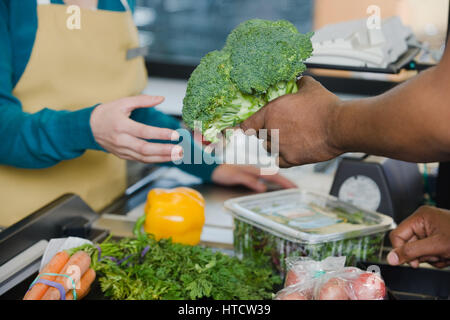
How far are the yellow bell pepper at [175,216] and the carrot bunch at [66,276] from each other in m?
0.23

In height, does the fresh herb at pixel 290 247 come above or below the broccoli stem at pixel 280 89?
below

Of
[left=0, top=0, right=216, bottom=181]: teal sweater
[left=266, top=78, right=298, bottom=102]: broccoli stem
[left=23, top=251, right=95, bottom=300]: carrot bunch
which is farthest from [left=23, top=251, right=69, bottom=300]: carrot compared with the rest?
[left=266, top=78, right=298, bottom=102]: broccoli stem

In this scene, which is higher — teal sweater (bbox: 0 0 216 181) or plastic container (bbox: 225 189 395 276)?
teal sweater (bbox: 0 0 216 181)

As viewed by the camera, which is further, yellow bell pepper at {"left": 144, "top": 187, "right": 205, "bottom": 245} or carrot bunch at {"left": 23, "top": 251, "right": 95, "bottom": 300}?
yellow bell pepper at {"left": 144, "top": 187, "right": 205, "bottom": 245}

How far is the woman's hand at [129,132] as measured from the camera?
1315mm

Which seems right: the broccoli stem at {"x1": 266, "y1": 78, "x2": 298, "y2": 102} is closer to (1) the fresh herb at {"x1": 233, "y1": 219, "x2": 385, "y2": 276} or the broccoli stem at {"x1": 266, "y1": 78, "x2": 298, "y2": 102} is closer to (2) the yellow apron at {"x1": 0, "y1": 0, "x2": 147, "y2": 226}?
(1) the fresh herb at {"x1": 233, "y1": 219, "x2": 385, "y2": 276}

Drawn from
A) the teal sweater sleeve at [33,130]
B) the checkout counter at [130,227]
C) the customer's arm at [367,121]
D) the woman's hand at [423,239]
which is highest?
the customer's arm at [367,121]

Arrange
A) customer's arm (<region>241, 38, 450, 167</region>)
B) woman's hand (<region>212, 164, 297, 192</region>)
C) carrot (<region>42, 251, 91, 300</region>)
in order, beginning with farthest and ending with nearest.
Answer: woman's hand (<region>212, 164, 297, 192</region>) → carrot (<region>42, 251, 91, 300</region>) → customer's arm (<region>241, 38, 450, 167</region>)

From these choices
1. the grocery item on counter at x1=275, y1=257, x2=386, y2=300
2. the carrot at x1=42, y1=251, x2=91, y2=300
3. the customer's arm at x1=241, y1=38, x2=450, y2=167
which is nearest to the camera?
the customer's arm at x1=241, y1=38, x2=450, y2=167

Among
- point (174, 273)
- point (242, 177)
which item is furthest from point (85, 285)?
point (242, 177)

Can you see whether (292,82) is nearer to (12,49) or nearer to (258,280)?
(258,280)

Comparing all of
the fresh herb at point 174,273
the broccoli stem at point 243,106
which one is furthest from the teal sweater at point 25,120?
the broccoli stem at point 243,106

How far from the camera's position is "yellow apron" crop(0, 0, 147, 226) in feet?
5.07

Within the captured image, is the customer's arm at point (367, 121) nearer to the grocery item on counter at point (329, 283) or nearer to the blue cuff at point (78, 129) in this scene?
the grocery item on counter at point (329, 283)
